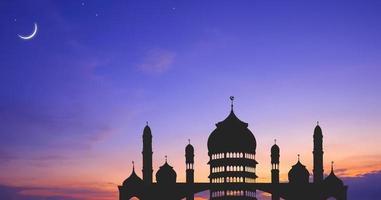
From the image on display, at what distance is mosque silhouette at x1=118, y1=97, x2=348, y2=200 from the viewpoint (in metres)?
89.5

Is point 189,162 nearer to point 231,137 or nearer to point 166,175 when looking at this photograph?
point 166,175

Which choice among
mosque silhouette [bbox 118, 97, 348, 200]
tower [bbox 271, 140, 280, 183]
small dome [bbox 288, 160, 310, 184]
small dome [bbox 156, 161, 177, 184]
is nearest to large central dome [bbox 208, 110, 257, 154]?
mosque silhouette [bbox 118, 97, 348, 200]

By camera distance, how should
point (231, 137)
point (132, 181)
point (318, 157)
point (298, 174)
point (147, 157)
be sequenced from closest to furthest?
1. point (298, 174)
2. point (132, 181)
3. point (318, 157)
4. point (147, 157)
5. point (231, 137)

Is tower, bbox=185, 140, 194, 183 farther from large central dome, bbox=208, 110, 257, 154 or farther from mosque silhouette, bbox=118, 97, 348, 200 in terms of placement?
large central dome, bbox=208, 110, 257, 154

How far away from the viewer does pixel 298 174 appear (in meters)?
89.8

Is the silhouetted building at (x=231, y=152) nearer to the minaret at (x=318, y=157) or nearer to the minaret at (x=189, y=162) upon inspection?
the minaret at (x=189, y=162)

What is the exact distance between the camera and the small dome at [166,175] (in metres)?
90.2

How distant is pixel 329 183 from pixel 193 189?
20093mm

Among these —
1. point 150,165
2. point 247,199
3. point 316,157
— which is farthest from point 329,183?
point 150,165

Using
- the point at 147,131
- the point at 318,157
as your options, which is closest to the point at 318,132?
the point at 318,157

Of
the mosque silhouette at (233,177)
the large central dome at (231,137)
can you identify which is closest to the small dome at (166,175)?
the mosque silhouette at (233,177)

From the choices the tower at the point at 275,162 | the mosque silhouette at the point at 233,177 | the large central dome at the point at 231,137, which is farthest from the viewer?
the large central dome at the point at 231,137

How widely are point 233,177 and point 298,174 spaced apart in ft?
35.0

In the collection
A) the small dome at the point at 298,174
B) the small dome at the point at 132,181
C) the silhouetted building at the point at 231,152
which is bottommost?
the small dome at the point at 132,181
